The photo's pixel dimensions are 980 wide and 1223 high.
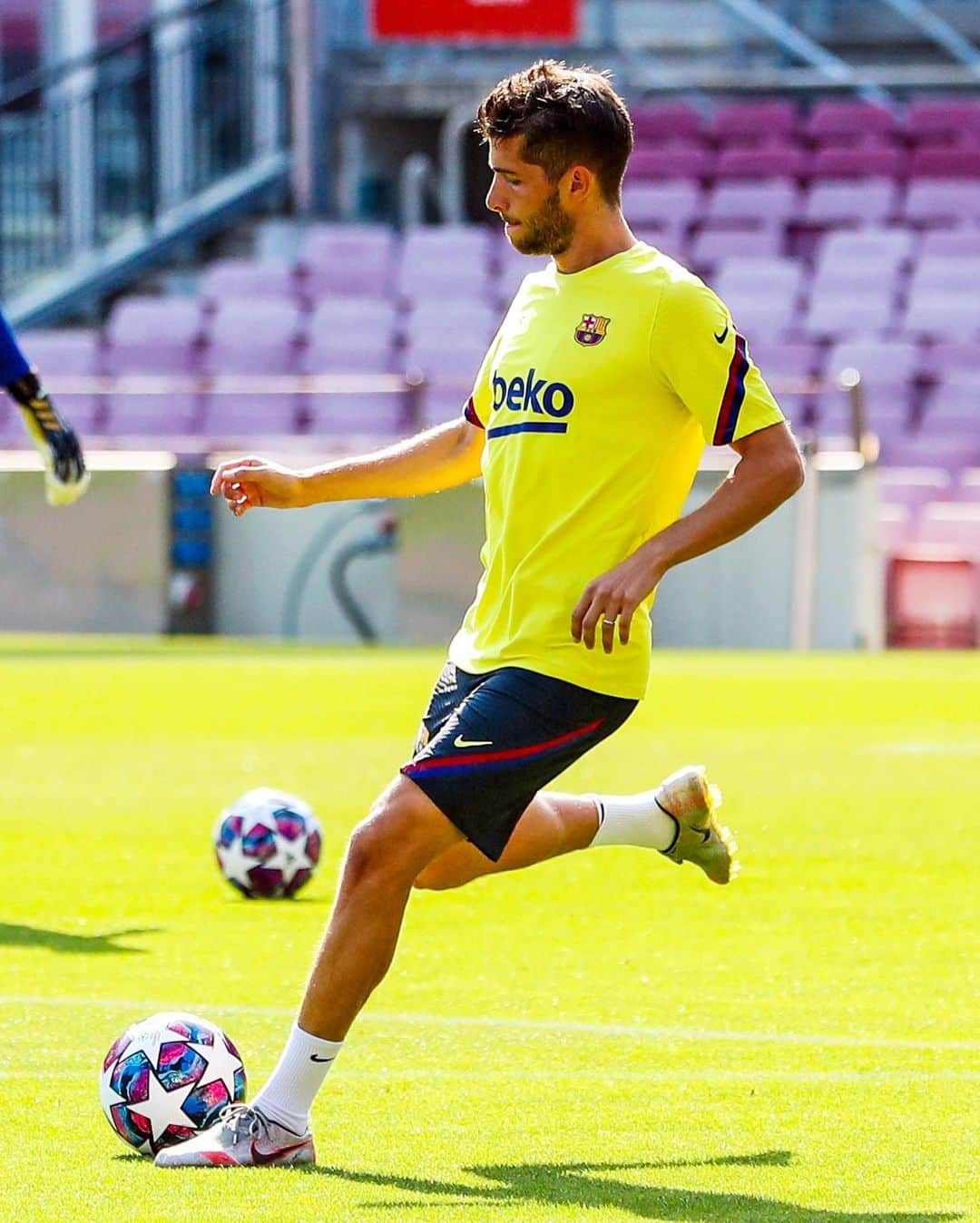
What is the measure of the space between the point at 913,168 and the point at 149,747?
1692cm

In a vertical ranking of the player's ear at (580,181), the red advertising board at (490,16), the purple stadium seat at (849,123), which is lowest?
the purple stadium seat at (849,123)

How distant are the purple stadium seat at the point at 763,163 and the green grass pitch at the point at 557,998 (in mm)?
15577

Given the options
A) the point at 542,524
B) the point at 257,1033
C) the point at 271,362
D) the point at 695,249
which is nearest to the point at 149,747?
the point at 257,1033

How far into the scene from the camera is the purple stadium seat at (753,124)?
2878cm

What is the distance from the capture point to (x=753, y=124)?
28.9 meters

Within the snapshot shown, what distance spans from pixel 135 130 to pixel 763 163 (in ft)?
24.1

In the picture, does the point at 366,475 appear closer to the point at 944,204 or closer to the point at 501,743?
the point at 501,743

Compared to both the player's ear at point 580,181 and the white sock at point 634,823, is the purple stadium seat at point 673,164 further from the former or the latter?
the player's ear at point 580,181

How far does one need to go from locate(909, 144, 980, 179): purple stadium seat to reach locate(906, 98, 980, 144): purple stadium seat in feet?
1.71

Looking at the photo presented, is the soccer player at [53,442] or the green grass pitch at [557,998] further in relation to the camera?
the soccer player at [53,442]

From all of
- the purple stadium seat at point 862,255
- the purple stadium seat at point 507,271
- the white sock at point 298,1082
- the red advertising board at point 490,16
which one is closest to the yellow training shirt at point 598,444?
the white sock at point 298,1082

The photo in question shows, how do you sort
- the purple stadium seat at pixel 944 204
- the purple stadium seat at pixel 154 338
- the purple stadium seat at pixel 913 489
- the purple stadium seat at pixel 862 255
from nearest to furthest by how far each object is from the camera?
the purple stadium seat at pixel 913 489
the purple stadium seat at pixel 862 255
the purple stadium seat at pixel 154 338
the purple stadium seat at pixel 944 204

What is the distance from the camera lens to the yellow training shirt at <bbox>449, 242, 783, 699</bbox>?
5074mm

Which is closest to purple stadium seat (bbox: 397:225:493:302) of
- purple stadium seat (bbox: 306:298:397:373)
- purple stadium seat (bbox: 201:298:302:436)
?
purple stadium seat (bbox: 306:298:397:373)
